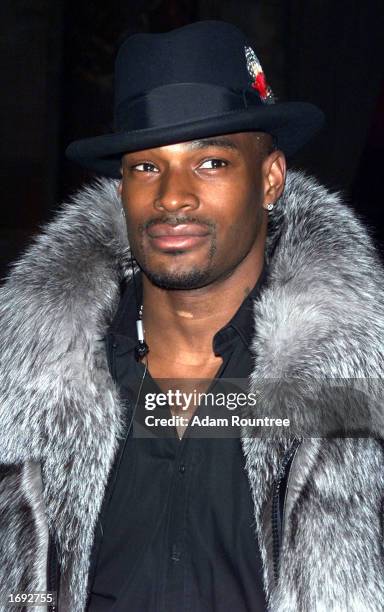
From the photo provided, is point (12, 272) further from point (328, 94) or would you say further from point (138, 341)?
point (328, 94)

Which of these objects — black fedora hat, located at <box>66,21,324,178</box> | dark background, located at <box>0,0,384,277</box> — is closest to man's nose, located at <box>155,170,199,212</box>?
black fedora hat, located at <box>66,21,324,178</box>

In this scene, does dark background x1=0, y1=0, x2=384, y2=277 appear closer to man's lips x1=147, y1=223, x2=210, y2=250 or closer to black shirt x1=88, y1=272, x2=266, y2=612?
man's lips x1=147, y1=223, x2=210, y2=250

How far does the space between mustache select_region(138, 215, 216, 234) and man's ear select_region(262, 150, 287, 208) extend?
0.29 metres

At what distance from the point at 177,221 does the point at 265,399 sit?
50 cm

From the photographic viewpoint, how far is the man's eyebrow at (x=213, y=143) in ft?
9.07

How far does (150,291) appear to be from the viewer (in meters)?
3.03

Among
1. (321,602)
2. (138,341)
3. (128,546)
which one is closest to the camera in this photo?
(321,602)

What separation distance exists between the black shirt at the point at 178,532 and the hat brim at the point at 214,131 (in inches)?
23.9

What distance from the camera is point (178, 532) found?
2621 millimetres

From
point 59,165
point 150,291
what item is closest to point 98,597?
point 150,291

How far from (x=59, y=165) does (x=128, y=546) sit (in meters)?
2.59

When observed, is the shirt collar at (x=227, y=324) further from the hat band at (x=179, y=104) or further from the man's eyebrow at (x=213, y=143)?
the hat band at (x=179, y=104)

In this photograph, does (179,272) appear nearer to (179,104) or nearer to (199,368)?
(199,368)

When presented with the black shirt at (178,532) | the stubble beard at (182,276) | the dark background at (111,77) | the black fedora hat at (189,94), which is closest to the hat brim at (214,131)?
the black fedora hat at (189,94)
